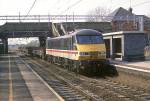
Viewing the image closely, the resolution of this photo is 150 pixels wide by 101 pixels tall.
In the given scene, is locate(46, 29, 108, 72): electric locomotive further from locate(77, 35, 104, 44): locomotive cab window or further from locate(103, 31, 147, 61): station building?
locate(103, 31, 147, 61): station building

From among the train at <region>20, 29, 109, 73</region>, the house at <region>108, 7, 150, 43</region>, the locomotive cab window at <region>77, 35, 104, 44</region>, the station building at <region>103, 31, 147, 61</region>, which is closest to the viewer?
the train at <region>20, 29, 109, 73</region>

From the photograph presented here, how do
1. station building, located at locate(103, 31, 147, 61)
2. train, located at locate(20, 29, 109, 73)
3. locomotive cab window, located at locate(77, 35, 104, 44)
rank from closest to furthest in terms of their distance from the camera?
train, located at locate(20, 29, 109, 73) → locomotive cab window, located at locate(77, 35, 104, 44) → station building, located at locate(103, 31, 147, 61)

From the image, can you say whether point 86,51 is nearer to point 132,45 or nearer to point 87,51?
point 87,51

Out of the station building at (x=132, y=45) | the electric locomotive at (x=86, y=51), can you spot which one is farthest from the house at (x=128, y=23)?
the electric locomotive at (x=86, y=51)

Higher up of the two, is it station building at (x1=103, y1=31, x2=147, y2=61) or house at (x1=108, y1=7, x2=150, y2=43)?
house at (x1=108, y1=7, x2=150, y2=43)

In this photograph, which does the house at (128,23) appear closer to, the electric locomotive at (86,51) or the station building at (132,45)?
the station building at (132,45)

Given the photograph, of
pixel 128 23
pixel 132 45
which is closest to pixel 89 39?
pixel 132 45

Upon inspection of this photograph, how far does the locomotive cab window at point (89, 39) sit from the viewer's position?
2795cm

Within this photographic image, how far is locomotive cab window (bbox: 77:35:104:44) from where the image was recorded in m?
28.0

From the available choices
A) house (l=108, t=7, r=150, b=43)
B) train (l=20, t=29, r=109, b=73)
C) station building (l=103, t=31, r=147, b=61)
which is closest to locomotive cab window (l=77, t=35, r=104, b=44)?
train (l=20, t=29, r=109, b=73)

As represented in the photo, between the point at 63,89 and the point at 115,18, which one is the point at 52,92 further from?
the point at 115,18

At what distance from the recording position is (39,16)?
250 feet

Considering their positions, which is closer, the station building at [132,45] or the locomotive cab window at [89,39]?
the locomotive cab window at [89,39]

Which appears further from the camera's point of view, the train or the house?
the house
